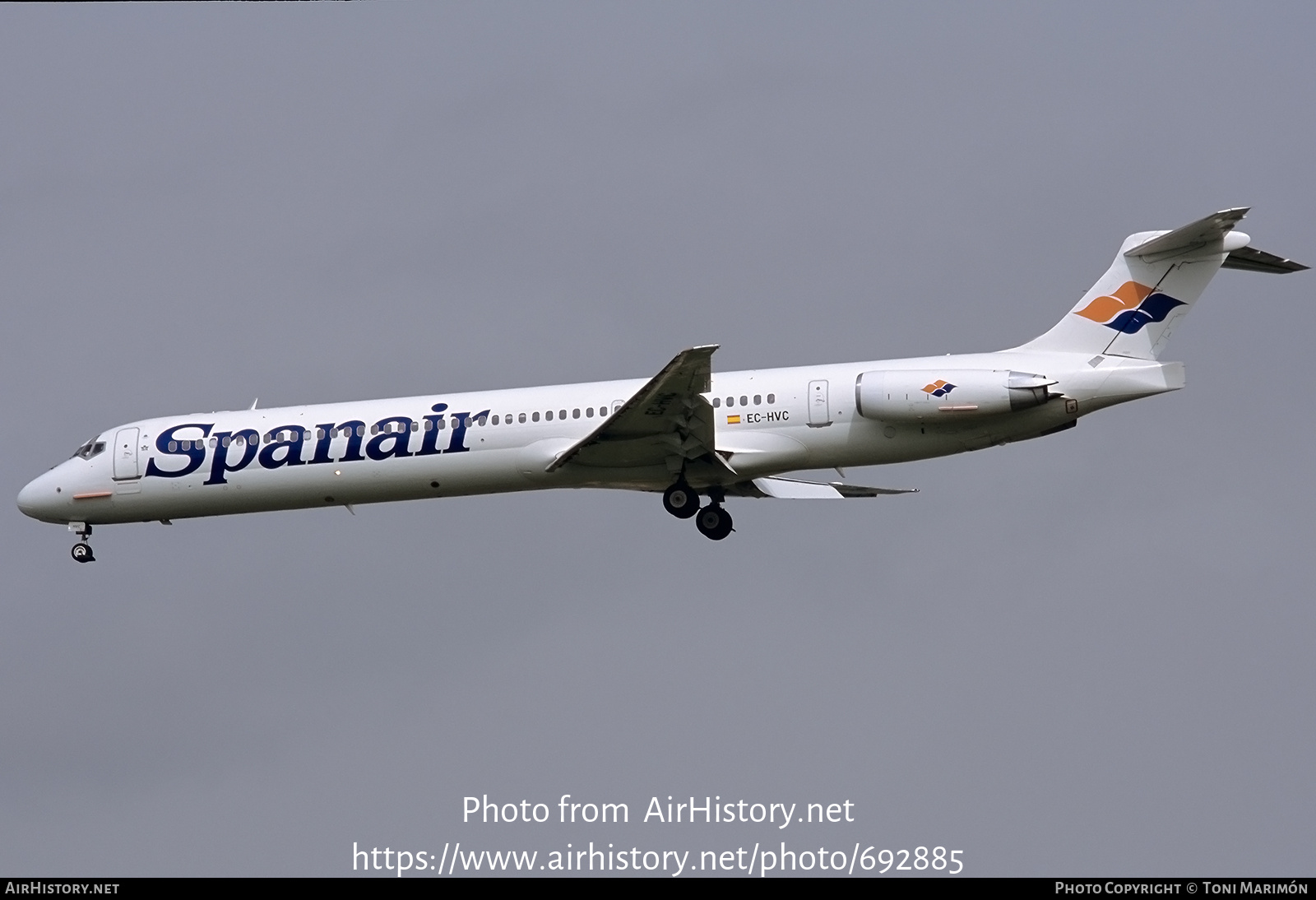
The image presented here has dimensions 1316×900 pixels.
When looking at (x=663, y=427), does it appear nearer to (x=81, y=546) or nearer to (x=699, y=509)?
(x=699, y=509)

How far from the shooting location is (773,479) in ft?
106

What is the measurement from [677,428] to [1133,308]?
762 centimetres

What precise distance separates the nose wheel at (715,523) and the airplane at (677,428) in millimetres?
29

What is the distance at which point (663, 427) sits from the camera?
2761 centimetres

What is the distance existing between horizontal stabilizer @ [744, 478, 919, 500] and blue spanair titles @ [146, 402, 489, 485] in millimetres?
5987

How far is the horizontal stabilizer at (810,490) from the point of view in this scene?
31.9 meters

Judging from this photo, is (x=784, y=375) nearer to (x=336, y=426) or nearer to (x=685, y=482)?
(x=685, y=482)

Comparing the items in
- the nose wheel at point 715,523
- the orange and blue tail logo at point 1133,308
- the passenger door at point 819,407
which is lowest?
the nose wheel at point 715,523

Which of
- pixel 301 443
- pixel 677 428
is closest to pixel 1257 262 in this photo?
pixel 677 428

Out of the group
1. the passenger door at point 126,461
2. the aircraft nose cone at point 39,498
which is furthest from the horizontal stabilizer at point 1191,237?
the aircraft nose cone at point 39,498

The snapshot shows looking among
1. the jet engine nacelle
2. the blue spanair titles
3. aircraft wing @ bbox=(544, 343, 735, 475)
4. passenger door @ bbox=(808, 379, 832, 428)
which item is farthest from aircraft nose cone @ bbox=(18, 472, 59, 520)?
the jet engine nacelle

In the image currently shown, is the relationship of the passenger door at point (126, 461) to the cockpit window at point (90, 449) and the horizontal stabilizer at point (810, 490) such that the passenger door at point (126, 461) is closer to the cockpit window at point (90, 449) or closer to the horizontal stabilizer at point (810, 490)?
the cockpit window at point (90, 449)

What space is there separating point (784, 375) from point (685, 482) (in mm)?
2573
